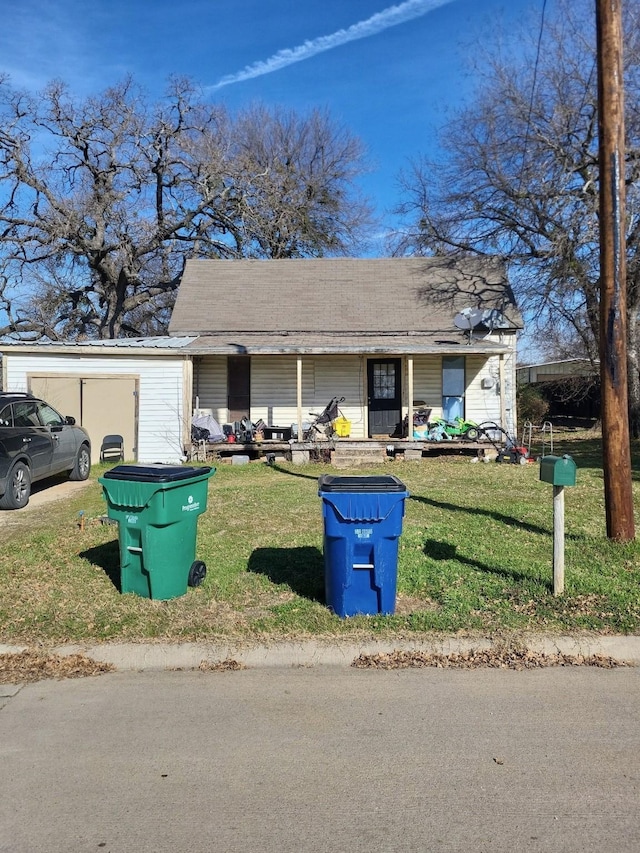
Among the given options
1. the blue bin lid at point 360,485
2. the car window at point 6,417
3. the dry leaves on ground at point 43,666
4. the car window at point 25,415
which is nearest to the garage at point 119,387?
the car window at point 25,415

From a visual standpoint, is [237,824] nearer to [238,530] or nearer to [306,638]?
[306,638]

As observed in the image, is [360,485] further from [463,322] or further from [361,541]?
[463,322]

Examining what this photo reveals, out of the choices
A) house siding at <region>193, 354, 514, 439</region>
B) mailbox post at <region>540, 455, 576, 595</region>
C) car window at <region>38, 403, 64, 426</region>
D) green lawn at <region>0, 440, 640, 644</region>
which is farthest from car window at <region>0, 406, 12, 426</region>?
mailbox post at <region>540, 455, 576, 595</region>

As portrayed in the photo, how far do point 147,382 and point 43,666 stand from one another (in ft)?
35.4

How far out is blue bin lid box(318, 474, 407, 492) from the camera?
4.98m

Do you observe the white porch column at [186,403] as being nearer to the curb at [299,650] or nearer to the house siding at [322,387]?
the house siding at [322,387]

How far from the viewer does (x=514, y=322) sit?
17188 millimetres

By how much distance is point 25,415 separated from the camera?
33.5 feet

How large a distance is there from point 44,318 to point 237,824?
29.7m

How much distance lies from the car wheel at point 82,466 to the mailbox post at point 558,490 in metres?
9.25

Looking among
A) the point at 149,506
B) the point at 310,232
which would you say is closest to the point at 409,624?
the point at 149,506

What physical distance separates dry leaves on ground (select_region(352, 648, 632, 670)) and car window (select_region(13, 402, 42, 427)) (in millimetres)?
7562

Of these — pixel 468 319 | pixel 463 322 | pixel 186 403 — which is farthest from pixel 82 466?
pixel 468 319

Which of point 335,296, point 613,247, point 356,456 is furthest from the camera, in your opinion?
point 335,296
